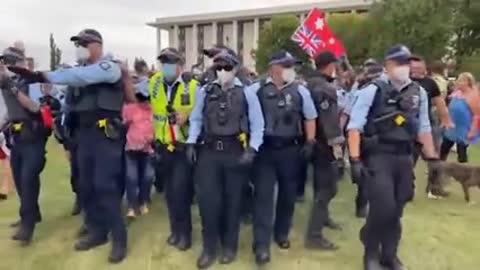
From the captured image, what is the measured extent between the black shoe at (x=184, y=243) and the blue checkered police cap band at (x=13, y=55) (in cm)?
240

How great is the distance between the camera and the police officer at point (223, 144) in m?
6.00

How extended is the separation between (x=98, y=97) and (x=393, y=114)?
8.69 feet

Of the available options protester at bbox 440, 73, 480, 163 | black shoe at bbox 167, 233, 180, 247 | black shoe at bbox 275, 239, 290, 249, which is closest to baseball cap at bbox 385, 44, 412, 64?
black shoe at bbox 275, 239, 290, 249

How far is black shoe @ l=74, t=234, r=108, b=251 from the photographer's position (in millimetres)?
6570

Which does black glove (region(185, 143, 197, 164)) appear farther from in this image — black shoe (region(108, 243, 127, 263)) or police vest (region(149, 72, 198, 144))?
black shoe (region(108, 243, 127, 263))

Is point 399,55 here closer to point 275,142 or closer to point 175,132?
point 275,142

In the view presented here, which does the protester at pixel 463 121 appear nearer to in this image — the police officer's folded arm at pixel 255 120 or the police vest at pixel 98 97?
the police officer's folded arm at pixel 255 120

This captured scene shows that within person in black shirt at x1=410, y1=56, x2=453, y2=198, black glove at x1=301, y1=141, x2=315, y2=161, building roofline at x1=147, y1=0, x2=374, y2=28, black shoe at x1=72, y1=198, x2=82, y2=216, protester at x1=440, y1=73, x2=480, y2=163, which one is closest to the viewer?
black glove at x1=301, y1=141, x2=315, y2=161

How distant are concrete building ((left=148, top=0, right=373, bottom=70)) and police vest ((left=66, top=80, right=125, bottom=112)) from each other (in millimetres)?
82597

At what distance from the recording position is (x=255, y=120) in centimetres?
602

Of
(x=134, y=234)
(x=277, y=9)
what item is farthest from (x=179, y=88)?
(x=277, y=9)

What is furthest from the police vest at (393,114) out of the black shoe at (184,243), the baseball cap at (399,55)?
the black shoe at (184,243)

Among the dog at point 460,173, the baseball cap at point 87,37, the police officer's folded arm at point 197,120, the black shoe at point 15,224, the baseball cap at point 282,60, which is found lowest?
the black shoe at point 15,224

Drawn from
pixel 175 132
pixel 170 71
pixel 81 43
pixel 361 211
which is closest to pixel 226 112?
pixel 175 132
